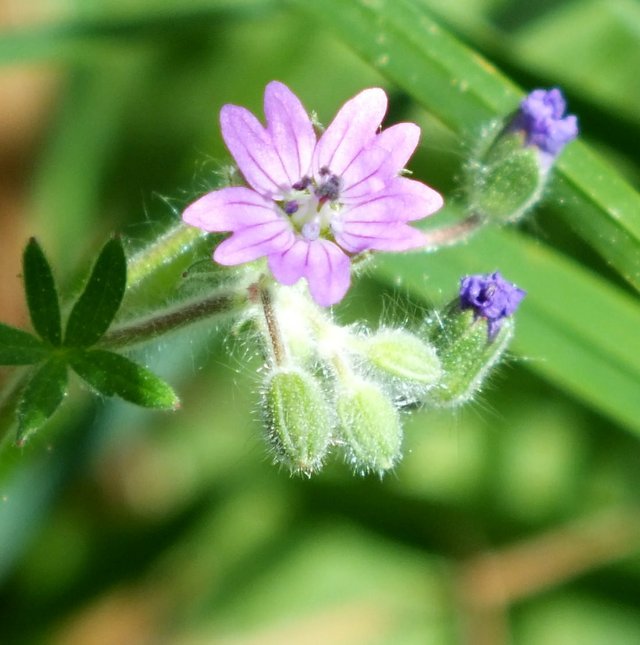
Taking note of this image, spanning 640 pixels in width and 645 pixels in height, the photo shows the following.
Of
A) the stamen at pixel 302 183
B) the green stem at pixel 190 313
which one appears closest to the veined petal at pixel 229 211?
the stamen at pixel 302 183

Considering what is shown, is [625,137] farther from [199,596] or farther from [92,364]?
[199,596]

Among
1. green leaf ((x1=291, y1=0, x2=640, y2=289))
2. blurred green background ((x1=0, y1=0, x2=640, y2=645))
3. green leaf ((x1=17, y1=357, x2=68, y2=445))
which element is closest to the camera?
green leaf ((x1=17, y1=357, x2=68, y2=445))

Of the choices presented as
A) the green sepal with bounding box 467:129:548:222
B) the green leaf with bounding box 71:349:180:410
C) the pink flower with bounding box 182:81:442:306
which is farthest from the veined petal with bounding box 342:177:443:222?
the green leaf with bounding box 71:349:180:410

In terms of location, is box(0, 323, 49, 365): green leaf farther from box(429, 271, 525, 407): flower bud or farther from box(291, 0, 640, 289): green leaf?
box(291, 0, 640, 289): green leaf

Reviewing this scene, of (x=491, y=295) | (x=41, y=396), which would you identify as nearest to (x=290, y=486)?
(x=491, y=295)

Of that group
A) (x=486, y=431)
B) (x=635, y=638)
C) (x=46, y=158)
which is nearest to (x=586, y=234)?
(x=486, y=431)

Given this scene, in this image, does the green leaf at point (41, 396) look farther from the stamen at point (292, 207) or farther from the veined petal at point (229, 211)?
the stamen at point (292, 207)

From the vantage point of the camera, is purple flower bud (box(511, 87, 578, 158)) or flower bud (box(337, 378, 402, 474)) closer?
flower bud (box(337, 378, 402, 474))
